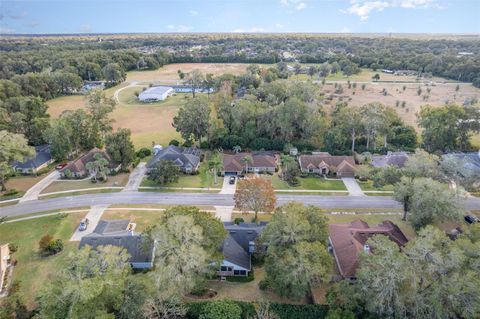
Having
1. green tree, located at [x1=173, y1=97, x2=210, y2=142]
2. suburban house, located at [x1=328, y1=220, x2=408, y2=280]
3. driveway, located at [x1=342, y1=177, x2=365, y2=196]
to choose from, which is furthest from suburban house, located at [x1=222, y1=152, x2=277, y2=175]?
suburban house, located at [x1=328, y1=220, x2=408, y2=280]

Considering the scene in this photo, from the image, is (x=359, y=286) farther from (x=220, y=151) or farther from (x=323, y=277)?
(x=220, y=151)

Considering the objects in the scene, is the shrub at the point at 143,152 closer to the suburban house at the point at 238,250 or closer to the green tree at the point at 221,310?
the suburban house at the point at 238,250

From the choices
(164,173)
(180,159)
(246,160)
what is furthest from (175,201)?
(246,160)

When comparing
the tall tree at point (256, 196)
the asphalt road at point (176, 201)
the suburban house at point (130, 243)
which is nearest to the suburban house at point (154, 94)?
the asphalt road at point (176, 201)

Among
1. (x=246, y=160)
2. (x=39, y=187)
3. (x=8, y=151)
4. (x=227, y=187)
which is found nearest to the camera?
(x=8, y=151)

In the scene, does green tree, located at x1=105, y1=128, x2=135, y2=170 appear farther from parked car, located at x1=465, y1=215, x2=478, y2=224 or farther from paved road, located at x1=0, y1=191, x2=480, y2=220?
parked car, located at x1=465, y1=215, x2=478, y2=224

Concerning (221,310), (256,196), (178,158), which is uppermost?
(256,196)

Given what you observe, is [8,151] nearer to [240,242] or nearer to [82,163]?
[82,163]
